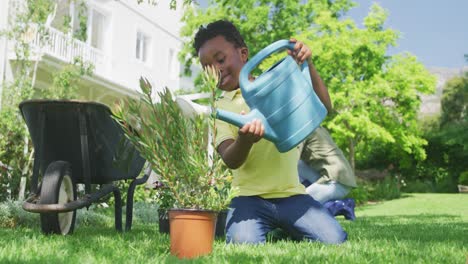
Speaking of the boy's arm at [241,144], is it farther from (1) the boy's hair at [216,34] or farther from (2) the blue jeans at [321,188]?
(2) the blue jeans at [321,188]

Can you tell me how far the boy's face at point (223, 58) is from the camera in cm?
324

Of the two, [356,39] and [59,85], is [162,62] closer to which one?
[356,39]

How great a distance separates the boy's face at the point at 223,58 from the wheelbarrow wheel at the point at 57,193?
1.17 metres

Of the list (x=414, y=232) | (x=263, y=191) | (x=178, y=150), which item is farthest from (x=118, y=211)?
(x=414, y=232)

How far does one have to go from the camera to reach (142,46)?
17.7m

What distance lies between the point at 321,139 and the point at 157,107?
366cm

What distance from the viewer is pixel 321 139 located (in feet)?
19.6

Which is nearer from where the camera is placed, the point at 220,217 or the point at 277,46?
the point at 277,46

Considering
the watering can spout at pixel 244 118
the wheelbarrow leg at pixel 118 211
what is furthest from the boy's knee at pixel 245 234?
the wheelbarrow leg at pixel 118 211

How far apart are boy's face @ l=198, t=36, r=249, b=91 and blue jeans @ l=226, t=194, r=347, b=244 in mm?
727

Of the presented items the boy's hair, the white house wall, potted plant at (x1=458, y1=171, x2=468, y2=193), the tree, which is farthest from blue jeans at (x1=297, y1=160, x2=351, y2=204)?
potted plant at (x1=458, y1=171, x2=468, y2=193)

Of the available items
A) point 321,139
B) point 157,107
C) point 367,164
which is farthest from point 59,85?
point 367,164

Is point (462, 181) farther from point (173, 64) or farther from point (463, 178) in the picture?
point (173, 64)

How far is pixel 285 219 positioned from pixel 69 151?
1.51m
